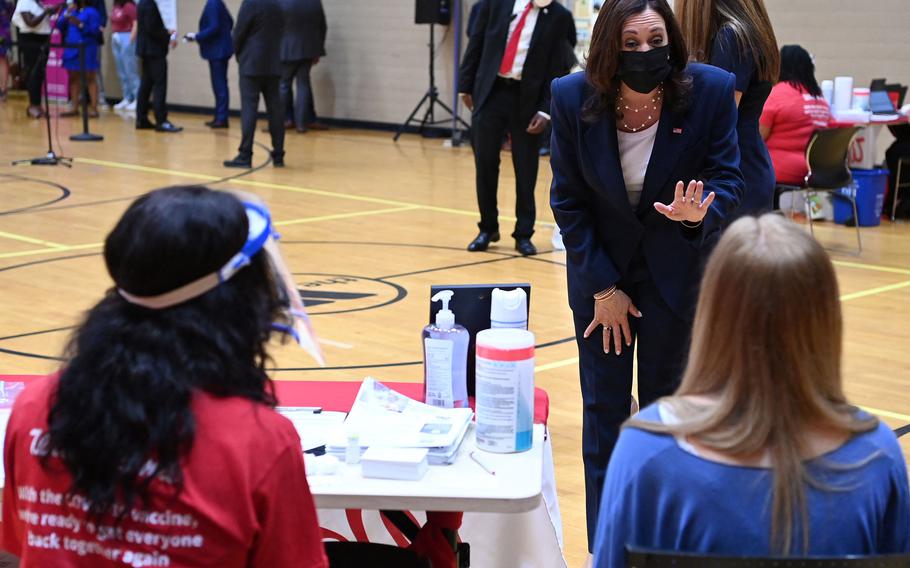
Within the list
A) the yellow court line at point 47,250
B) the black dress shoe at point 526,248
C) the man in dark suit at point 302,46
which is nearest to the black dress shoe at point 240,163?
the man in dark suit at point 302,46

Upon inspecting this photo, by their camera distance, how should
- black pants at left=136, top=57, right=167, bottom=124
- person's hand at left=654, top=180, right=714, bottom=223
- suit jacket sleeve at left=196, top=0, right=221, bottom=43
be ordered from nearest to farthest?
person's hand at left=654, top=180, right=714, bottom=223 → black pants at left=136, top=57, right=167, bottom=124 → suit jacket sleeve at left=196, top=0, right=221, bottom=43

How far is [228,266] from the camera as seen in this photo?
1598 mm

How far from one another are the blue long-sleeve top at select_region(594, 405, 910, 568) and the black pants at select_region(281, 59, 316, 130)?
13.0 meters

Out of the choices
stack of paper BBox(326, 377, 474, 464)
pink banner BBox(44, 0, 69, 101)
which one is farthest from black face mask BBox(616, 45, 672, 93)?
pink banner BBox(44, 0, 69, 101)

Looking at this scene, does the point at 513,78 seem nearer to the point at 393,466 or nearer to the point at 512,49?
the point at 512,49

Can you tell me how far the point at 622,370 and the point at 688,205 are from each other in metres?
0.49

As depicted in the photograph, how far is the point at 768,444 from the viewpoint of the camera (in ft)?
4.83

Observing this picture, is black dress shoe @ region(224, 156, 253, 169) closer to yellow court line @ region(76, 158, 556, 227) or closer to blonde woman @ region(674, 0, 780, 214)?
yellow court line @ region(76, 158, 556, 227)

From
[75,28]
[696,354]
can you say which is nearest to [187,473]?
[696,354]

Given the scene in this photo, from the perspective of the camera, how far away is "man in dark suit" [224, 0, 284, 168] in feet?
35.2

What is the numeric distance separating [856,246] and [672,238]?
5579 mm

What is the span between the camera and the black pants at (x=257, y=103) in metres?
10.9

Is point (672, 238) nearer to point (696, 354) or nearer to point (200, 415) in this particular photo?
point (696, 354)

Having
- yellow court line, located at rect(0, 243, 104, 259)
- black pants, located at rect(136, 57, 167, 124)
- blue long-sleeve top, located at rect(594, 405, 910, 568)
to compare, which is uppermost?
blue long-sleeve top, located at rect(594, 405, 910, 568)
